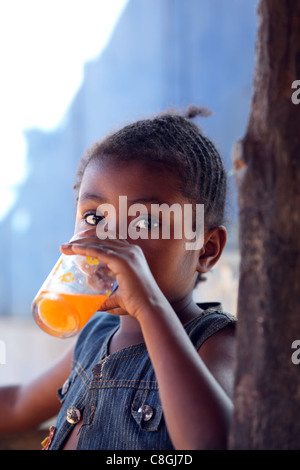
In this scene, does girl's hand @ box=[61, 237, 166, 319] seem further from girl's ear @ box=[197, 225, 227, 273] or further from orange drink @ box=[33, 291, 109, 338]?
girl's ear @ box=[197, 225, 227, 273]

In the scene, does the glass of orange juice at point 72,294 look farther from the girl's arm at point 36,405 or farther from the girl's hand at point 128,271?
the girl's arm at point 36,405

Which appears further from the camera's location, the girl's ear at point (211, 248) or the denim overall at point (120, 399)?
the girl's ear at point (211, 248)

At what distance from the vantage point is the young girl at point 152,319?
29.1 inches

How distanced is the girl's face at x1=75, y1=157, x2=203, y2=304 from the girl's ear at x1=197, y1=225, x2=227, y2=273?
7cm

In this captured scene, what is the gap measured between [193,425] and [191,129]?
777mm

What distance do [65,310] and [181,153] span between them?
1.44 ft

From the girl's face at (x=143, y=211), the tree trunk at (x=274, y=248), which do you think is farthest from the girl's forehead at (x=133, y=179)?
the tree trunk at (x=274, y=248)

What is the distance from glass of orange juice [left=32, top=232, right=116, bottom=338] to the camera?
95 centimetres

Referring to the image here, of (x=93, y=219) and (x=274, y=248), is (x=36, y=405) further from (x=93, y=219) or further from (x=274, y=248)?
(x=274, y=248)

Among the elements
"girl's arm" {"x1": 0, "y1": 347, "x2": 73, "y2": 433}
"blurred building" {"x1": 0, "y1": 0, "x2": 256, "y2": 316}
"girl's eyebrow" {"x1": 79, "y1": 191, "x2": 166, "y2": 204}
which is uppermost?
"blurred building" {"x1": 0, "y1": 0, "x2": 256, "y2": 316}

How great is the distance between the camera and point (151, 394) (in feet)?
3.27

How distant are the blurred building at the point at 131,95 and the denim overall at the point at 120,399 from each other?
8.44 ft

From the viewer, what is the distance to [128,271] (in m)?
0.79

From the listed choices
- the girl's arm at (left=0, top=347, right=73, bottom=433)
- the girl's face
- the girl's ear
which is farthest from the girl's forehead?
the girl's arm at (left=0, top=347, right=73, bottom=433)
